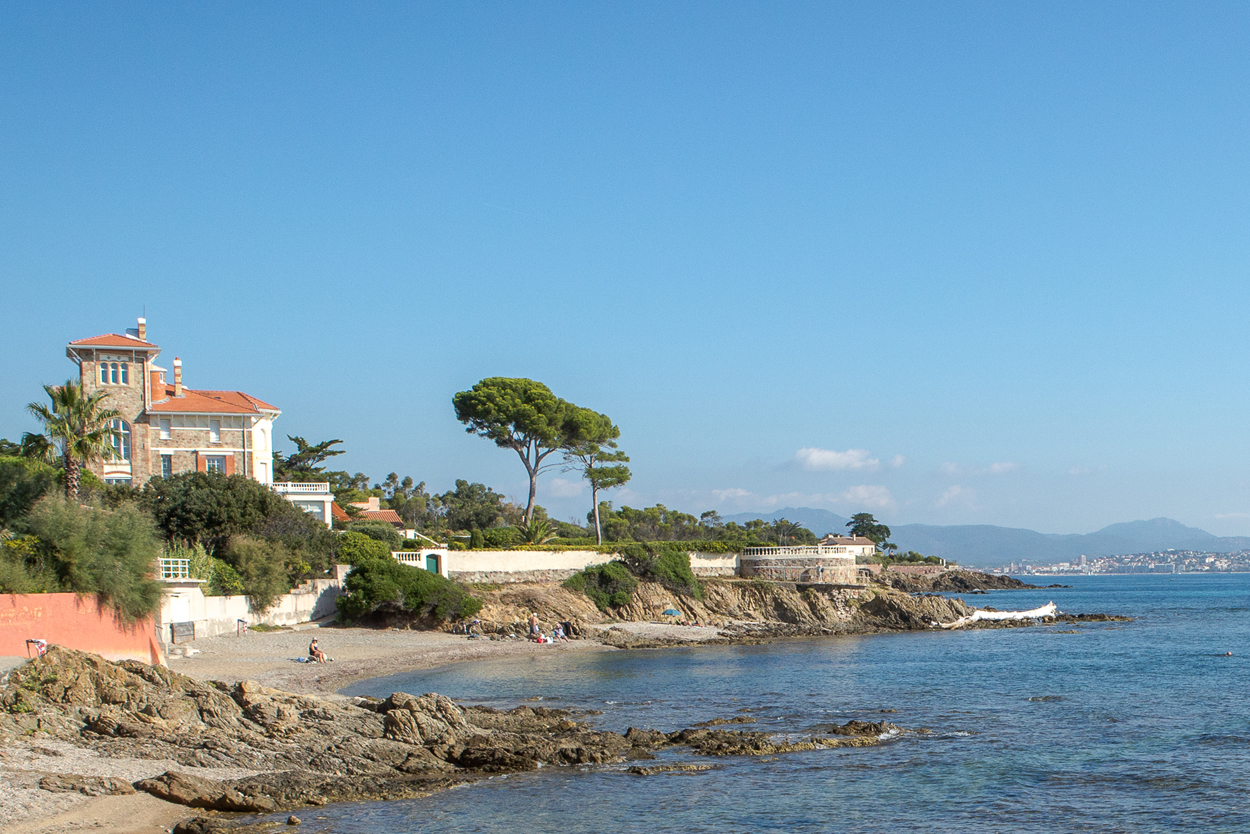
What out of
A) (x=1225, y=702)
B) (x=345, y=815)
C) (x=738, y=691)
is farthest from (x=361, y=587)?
(x=1225, y=702)

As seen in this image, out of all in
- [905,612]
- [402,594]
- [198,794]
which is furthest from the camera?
[905,612]

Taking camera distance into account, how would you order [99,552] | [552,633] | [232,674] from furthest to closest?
[552,633] < [232,674] < [99,552]

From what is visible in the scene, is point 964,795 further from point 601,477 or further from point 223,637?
point 601,477

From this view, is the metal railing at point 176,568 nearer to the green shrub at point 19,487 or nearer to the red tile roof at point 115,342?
the green shrub at point 19,487

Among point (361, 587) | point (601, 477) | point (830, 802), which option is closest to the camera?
point (830, 802)

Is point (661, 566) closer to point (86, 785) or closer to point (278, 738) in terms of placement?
point (278, 738)

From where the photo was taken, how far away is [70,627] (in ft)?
73.3

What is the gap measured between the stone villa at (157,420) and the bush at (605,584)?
17226mm

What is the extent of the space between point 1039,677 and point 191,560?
99.3 ft

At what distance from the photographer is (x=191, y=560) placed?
36500 millimetres

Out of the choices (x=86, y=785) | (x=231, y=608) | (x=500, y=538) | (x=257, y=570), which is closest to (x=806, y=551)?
(x=500, y=538)

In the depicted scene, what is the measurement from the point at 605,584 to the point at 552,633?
9837 millimetres

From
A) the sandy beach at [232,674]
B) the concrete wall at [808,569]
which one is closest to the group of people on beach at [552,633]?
the sandy beach at [232,674]

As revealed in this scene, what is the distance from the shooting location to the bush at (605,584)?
5456cm
